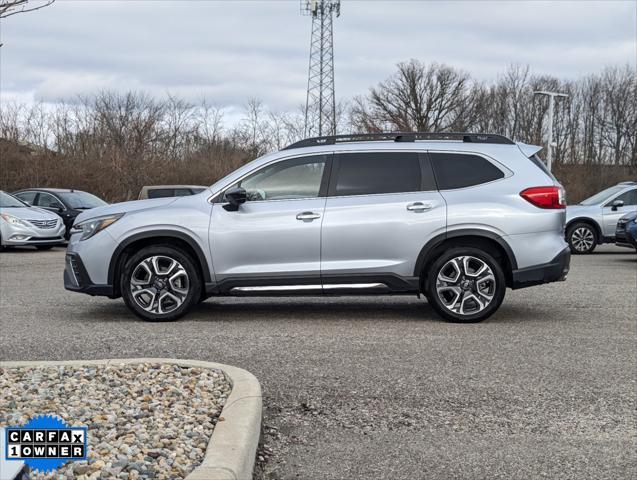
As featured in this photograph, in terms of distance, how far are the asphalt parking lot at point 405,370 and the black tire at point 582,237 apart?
9.06 metres

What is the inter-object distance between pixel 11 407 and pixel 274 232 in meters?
4.02

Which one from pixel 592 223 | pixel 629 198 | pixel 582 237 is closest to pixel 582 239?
pixel 582 237

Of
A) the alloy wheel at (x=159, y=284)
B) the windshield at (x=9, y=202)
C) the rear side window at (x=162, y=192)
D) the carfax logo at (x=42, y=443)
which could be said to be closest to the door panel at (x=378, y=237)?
the alloy wheel at (x=159, y=284)

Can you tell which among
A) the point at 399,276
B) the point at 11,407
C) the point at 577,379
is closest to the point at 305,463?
the point at 11,407

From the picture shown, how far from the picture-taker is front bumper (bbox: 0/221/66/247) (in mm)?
18484

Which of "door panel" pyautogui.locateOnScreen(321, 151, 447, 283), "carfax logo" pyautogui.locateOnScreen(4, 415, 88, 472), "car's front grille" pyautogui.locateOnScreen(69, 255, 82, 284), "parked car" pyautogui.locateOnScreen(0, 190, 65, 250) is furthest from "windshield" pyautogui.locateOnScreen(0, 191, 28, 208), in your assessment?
"carfax logo" pyautogui.locateOnScreen(4, 415, 88, 472)

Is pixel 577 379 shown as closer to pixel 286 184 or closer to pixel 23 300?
pixel 286 184

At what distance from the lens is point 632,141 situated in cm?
5691

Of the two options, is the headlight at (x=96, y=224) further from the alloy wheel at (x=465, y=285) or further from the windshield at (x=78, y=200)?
the windshield at (x=78, y=200)

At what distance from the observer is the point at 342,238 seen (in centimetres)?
802

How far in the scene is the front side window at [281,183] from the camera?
823 cm

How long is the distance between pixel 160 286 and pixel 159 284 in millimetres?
23

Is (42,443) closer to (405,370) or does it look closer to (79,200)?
(405,370)

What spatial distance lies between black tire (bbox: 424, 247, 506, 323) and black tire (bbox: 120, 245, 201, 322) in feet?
8.09
